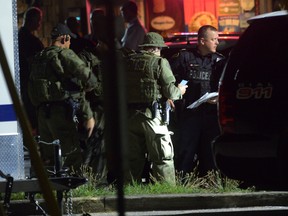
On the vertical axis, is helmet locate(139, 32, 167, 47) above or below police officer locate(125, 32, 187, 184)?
above

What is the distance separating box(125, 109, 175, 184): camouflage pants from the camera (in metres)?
11.0

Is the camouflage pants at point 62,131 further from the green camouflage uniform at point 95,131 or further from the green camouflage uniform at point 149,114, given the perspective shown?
the green camouflage uniform at point 149,114

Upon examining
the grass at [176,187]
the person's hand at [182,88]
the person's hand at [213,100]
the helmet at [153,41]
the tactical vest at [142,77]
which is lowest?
the grass at [176,187]

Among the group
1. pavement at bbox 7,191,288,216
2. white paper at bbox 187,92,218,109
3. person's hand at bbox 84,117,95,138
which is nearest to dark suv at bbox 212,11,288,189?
pavement at bbox 7,191,288,216

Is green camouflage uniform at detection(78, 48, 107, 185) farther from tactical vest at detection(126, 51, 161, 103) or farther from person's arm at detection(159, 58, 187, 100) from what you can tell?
person's arm at detection(159, 58, 187, 100)

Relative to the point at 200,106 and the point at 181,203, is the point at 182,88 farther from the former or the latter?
the point at 181,203

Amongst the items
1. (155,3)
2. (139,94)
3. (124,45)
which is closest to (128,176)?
(139,94)

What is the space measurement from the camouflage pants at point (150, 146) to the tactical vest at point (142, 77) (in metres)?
0.22

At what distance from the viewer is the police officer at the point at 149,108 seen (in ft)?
35.4

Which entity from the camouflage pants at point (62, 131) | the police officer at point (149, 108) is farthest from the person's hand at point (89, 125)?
the police officer at point (149, 108)

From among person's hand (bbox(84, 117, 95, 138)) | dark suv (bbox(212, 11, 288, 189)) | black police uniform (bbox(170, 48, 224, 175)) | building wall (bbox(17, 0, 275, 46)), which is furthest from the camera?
building wall (bbox(17, 0, 275, 46))

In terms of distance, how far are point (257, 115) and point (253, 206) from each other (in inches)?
115

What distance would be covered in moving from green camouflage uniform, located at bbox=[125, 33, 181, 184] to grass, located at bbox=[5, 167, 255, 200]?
238 mm

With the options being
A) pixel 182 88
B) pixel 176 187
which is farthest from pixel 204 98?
pixel 176 187
